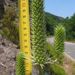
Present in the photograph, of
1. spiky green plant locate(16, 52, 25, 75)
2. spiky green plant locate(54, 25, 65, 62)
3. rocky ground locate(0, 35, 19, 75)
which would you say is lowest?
rocky ground locate(0, 35, 19, 75)

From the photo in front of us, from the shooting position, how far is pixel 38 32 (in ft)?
7.59

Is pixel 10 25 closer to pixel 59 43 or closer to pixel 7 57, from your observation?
pixel 7 57

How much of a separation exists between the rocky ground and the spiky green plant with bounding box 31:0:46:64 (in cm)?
278

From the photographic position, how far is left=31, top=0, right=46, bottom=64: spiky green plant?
90.0 inches

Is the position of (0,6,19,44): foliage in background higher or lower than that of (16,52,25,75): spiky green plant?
higher

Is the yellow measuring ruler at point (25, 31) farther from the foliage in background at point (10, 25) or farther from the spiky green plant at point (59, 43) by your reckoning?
the spiky green plant at point (59, 43)

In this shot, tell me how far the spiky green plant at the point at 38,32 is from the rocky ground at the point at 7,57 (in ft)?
9.13

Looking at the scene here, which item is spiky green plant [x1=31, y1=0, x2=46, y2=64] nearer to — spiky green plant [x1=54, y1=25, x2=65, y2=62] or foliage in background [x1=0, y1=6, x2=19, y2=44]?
spiky green plant [x1=54, y1=25, x2=65, y2=62]

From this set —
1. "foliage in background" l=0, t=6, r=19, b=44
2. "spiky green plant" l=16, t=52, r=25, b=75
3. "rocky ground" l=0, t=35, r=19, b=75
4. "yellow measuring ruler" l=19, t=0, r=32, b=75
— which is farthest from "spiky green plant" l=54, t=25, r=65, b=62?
"foliage in background" l=0, t=6, r=19, b=44

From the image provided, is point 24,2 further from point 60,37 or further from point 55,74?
point 60,37

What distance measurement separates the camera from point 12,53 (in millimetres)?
5332

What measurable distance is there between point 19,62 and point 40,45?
34 centimetres

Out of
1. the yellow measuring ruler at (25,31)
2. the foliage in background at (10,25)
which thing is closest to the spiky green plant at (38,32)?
the yellow measuring ruler at (25,31)

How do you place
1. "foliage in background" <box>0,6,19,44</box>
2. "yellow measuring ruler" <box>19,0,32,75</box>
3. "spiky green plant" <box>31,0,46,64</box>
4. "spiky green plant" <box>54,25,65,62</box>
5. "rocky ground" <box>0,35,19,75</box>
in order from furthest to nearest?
"foliage in background" <box>0,6,19,44</box> → "rocky ground" <box>0,35,19,75</box> → "yellow measuring ruler" <box>19,0,32,75</box> → "spiky green plant" <box>54,25,65,62</box> → "spiky green plant" <box>31,0,46,64</box>
